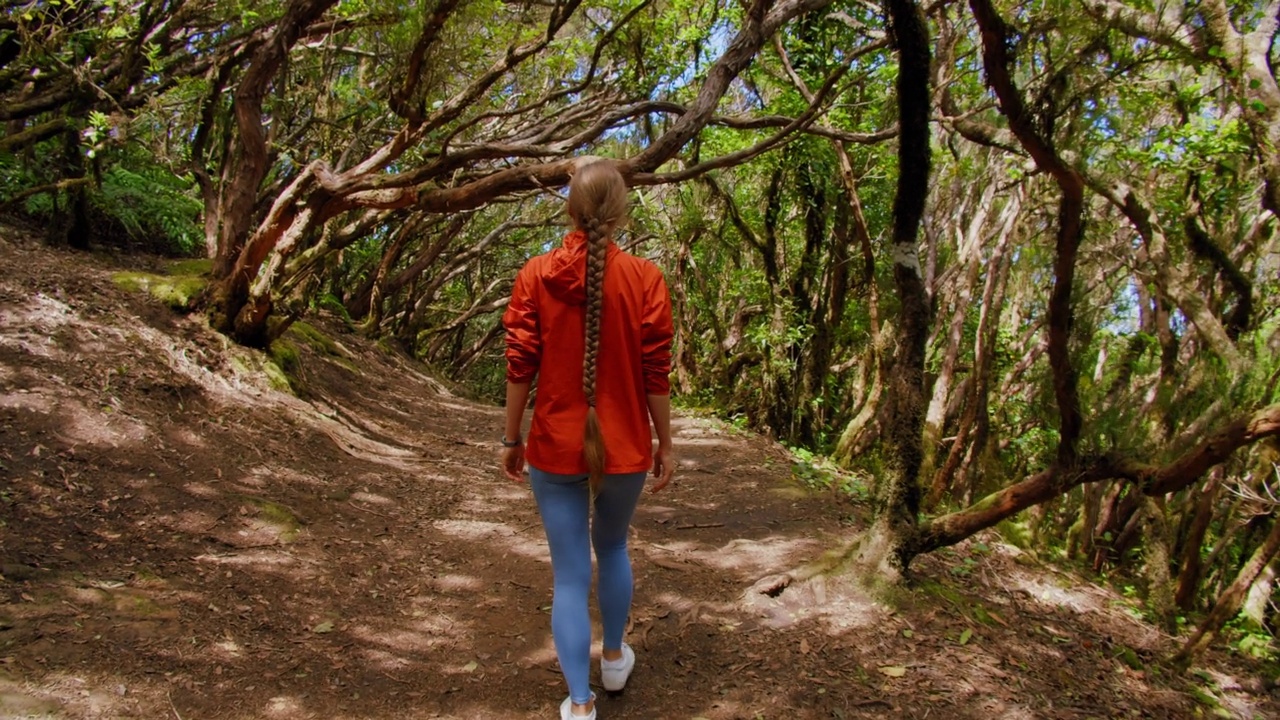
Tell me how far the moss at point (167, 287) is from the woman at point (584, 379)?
5579 mm

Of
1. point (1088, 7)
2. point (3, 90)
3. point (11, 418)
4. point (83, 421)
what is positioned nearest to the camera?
point (1088, 7)

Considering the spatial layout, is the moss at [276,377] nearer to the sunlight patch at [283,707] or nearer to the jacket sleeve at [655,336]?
the sunlight patch at [283,707]

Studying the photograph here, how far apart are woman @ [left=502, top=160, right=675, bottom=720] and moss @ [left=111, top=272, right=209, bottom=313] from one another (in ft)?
18.3

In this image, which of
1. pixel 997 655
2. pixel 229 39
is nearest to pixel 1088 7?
pixel 997 655

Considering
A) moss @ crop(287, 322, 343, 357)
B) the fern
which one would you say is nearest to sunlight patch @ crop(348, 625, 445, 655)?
moss @ crop(287, 322, 343, 357)

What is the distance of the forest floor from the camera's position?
9.74ft

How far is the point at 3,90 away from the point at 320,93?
11.8 ft

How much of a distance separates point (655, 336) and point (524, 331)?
1.51ft

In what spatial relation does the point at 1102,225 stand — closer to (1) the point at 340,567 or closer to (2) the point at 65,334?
(1) the point at 340,567

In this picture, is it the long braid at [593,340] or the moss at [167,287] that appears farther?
the moss at [167,287]

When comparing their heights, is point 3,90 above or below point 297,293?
above

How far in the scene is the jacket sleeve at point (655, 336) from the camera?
2658 millimetres

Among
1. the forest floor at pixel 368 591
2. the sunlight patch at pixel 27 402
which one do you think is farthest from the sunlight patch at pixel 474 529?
the sunlight patch at pixel 27 402

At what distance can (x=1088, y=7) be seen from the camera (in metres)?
3.66
